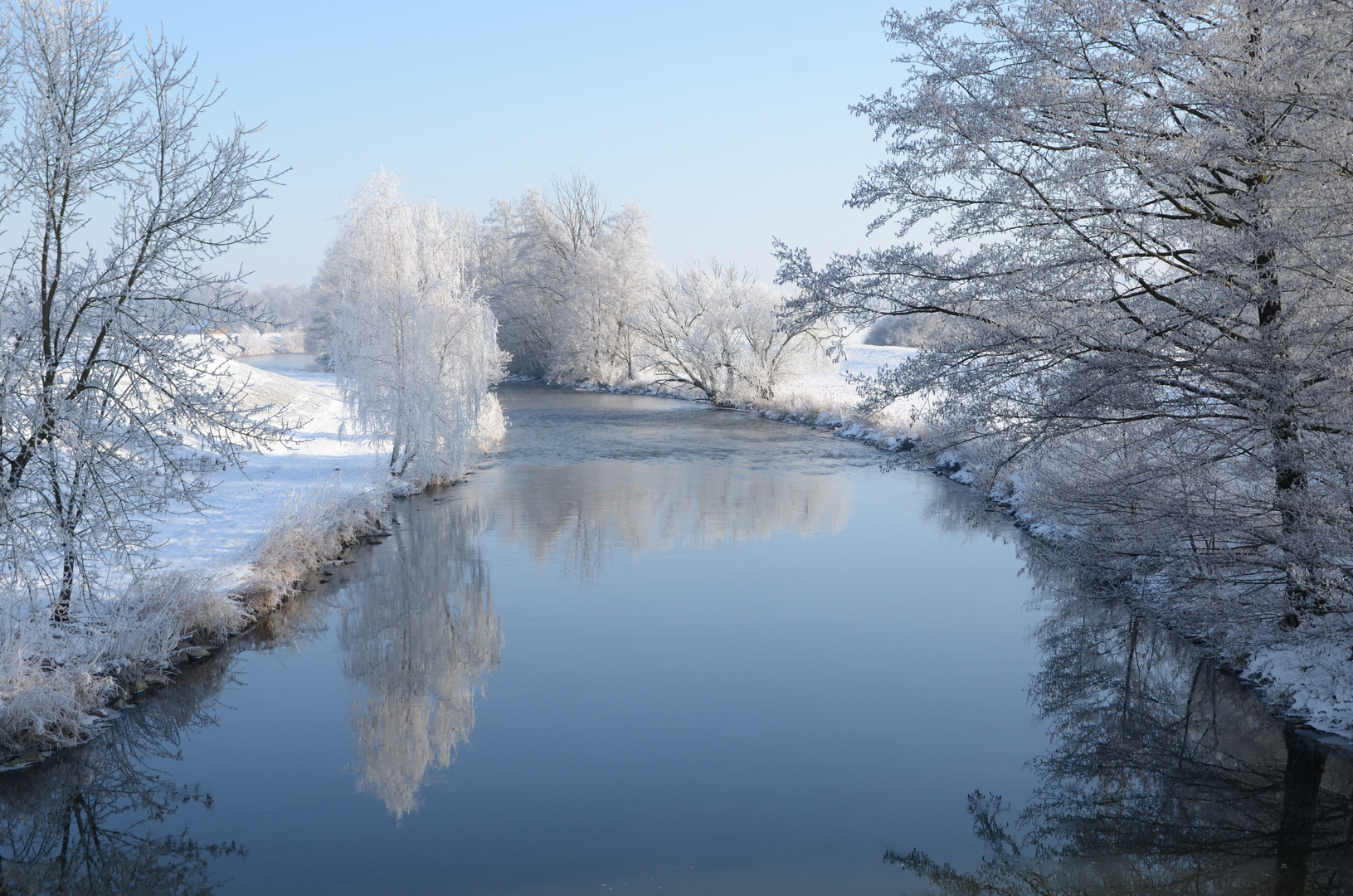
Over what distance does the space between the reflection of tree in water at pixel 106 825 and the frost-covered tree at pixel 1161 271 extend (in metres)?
5.75

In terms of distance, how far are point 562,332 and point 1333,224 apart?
37297mm

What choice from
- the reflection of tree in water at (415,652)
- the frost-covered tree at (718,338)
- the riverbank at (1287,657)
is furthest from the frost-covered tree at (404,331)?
the frost-covered tree at (718,338)

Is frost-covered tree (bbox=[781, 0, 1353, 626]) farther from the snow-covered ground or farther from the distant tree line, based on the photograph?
the snow-covered ground

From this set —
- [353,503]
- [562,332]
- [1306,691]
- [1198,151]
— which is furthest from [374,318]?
[562,332]

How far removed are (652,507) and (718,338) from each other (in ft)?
60.1

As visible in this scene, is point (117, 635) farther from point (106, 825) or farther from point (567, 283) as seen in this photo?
point (567, 283)

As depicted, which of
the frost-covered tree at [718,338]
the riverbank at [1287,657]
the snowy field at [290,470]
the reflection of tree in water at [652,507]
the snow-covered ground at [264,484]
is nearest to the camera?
the riverbank at [1287,657]

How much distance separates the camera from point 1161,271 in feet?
25.2

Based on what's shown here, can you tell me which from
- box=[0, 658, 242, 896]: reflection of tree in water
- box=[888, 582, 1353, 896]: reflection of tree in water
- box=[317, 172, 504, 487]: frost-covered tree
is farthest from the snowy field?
box=[888, 582, 1353, 896]: reflection of tree in water

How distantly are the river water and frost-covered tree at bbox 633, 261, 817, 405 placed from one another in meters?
19.8

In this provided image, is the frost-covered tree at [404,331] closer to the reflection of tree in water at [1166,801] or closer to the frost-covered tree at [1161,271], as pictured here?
the frost-covered tree at [1161,271]

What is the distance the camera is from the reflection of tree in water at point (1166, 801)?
196 inches

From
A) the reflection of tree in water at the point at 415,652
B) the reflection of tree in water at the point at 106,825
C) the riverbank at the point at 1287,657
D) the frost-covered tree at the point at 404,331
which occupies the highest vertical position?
the frost-covered tree at the point at 404,331

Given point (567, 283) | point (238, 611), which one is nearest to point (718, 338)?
point (567, 283)
